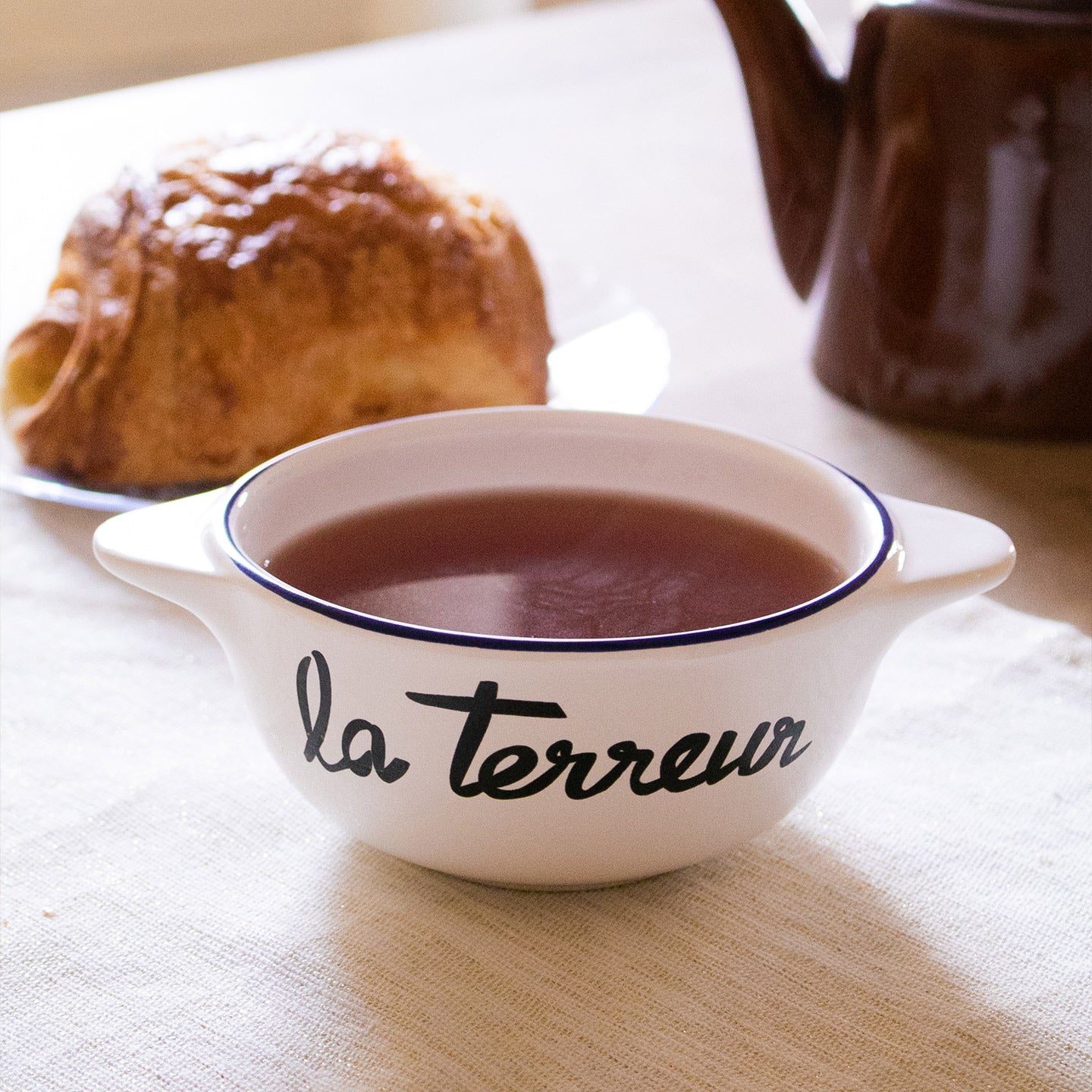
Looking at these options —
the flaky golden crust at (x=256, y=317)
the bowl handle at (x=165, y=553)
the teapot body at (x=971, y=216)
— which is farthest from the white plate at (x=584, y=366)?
the bowl handle at (x=165, y=553)

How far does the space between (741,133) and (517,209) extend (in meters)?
0.30

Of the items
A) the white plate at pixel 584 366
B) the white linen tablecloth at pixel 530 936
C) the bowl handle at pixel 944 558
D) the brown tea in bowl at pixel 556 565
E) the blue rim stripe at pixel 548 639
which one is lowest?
the white linen tablecloth at pixel 530 936

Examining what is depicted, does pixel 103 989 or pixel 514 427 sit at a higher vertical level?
Result: pixel 514 427

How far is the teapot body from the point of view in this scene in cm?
72

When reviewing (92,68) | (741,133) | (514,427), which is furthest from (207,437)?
(92,68)

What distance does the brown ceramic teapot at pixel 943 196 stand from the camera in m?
0.72

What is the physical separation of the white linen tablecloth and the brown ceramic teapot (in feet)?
0.89

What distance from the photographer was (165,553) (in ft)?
1.36

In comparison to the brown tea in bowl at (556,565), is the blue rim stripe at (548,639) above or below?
above

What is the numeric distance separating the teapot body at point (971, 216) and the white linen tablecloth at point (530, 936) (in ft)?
0.88

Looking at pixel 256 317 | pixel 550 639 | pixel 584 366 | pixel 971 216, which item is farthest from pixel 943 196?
pixel 550 639

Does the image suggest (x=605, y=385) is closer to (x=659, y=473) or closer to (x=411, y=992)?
(x=659, y=473)

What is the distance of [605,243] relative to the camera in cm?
104

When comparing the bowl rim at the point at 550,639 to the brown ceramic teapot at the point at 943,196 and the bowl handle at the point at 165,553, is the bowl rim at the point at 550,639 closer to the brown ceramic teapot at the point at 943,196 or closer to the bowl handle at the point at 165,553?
the bowl handle at the point at 165,553
